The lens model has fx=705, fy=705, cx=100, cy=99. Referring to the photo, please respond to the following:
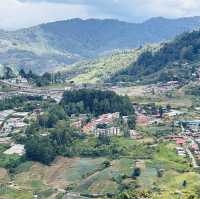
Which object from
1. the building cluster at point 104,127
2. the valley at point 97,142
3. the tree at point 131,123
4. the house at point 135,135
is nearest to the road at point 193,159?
the valley at point 97,142

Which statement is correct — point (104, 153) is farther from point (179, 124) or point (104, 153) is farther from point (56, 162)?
point (179, 124)

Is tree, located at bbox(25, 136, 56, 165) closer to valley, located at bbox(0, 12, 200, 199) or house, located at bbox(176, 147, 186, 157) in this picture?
valley, located at bbox(0, 12, 200, 199)

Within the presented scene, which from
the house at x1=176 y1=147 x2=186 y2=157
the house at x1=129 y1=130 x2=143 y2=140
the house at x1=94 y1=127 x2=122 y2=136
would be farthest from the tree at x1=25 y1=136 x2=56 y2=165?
the house at x1=176 y1=147 x2=186 y2=157

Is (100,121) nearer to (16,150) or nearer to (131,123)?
(131,123)

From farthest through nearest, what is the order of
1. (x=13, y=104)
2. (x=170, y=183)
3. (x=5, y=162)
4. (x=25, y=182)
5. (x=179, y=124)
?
(x=13, y=104), (x=179, y=124), (x=5, y=162), (x=25, y=182), (x=170, y=183)

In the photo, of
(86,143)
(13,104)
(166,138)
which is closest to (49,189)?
(86,143)
